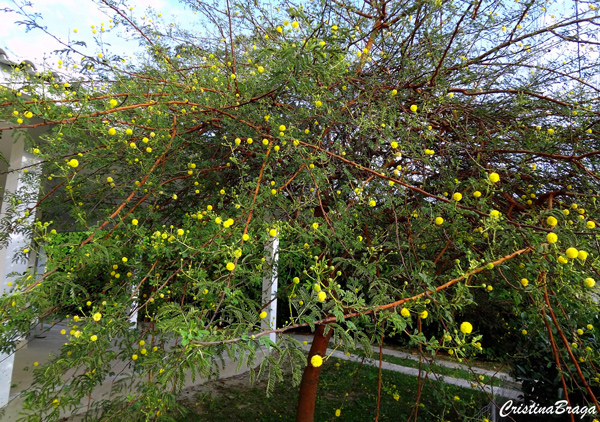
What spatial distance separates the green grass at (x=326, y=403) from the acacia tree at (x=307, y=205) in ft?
3.39

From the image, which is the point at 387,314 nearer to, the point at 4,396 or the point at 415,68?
the point at 415,68

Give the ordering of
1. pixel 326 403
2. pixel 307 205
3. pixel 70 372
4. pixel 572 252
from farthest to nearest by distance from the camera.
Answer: pixel 326 403 < pixel 70 372 < pixel 307 205 < pixel 572 252

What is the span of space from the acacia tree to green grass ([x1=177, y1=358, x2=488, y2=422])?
3.39ft

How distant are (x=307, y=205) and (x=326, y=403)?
3.43 metres

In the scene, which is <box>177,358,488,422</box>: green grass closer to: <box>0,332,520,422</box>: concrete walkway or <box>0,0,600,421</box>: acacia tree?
<box>0,332,520,422</box>: concrete walkway

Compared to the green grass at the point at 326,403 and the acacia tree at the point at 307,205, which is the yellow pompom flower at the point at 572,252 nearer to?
the acacia tree at the point at 307,205

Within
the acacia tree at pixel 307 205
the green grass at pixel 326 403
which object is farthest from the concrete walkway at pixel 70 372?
the acacia tree at pixel 307 205

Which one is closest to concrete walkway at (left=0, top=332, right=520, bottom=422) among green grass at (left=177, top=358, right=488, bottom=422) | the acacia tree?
green grass at (left=177, top=358, right=488, bottom=422)

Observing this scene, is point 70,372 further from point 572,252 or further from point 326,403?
point 572,252

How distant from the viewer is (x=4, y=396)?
3336 mm

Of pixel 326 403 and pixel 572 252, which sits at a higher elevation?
pixel 572 252

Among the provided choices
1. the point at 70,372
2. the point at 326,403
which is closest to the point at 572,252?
the point at 326,403

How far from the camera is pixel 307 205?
1.95 meters

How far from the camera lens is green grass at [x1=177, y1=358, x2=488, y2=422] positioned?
12.9ft
